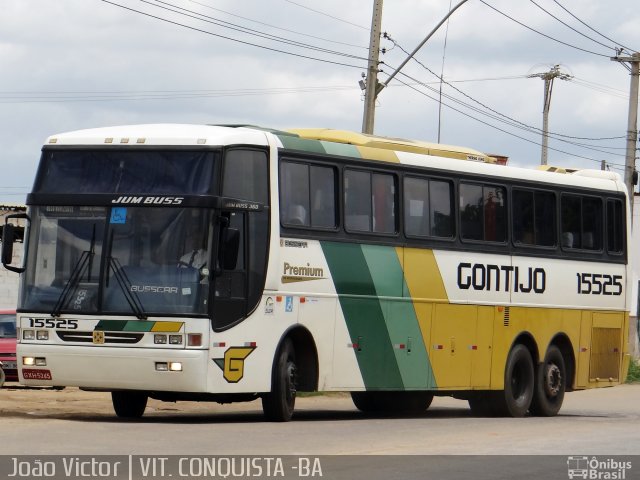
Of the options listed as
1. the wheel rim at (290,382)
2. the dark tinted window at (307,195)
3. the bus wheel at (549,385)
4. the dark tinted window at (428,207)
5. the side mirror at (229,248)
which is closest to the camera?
the side mirror at (229,248)

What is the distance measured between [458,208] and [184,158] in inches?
209

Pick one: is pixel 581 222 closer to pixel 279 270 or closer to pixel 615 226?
pixel 615 226

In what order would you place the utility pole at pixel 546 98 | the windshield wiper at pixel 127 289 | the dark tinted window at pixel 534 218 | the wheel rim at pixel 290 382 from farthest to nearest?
the utility pole at pixel 546 98
the dark tinted window at pixel 534 218
the wheel rim at pixel 290 382
the windshield wiper at pixel 127 289

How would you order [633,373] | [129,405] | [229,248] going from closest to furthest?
[229,248] < [129,405] < [633,373]

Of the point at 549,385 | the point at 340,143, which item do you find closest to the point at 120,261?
the point at 340,143

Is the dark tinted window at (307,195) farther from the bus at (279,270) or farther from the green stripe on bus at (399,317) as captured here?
the green stripe on bus at (399,317)

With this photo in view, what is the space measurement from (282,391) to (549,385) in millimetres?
6800

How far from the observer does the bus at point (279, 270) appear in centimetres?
1747

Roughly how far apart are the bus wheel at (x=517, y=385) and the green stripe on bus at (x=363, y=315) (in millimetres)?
2838

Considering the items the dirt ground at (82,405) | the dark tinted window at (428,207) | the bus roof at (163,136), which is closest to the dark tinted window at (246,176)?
the bus roof at (163,136)

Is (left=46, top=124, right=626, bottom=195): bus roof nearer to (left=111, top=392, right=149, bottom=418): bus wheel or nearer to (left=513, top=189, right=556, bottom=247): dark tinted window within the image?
(left=513, top=189, right=556, bottom=247): dark tinted window

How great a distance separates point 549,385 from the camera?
2364cm

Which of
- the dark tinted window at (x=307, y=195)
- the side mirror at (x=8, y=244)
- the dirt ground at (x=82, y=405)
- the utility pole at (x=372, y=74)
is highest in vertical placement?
the utility pole at (x=372, y=74)

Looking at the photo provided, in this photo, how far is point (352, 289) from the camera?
773 inches
